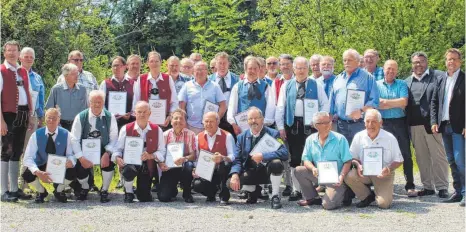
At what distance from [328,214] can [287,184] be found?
1.91 metres

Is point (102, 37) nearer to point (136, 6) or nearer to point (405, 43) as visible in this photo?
point (136, 6)

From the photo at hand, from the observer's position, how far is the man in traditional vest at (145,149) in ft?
31.1

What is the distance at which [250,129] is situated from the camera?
9.46 metres

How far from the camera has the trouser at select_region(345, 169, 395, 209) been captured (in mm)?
8961

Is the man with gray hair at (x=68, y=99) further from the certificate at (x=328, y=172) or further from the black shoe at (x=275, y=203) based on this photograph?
the certificate at (x=328, y=172)

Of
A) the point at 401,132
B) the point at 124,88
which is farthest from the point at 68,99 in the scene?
the point at 401,132

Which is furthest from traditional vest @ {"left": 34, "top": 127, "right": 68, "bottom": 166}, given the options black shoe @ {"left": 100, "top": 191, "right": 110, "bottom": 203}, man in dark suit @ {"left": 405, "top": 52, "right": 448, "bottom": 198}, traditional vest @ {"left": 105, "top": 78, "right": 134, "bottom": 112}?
man in dark suit @ {"left": 405, "top": 52, "right": 448, "bottom": 198}

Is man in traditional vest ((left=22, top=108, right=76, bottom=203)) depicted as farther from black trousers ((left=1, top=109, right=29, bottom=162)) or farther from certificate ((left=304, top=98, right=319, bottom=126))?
certificate ((left=304, top=98, right=319, bottom=126))

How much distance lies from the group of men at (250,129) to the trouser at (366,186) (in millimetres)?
15

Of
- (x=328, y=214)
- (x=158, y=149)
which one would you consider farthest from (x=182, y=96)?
(x=328, y=214)

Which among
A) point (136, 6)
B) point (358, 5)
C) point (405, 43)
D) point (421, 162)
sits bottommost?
point (421, 162)

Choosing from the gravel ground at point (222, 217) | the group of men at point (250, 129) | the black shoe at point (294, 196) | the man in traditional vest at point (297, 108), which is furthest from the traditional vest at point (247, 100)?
the gravel ground at point (222, 217)

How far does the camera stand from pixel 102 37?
2441 centimetres

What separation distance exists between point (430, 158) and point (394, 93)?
3.89 feet
